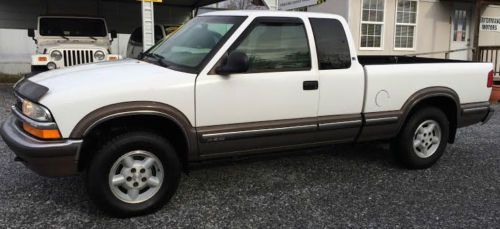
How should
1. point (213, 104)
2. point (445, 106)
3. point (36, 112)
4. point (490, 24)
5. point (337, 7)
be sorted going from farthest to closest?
point (490, 24) → point (337, 7) → point (445, 106) → point (213, 104) → point (36, 112)

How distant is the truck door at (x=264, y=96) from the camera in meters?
3.91

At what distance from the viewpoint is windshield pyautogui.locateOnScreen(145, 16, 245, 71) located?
13.2ft

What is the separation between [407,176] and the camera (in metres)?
5.00

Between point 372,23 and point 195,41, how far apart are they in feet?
34.2

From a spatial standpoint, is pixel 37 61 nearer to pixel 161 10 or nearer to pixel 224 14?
pixel 224 14

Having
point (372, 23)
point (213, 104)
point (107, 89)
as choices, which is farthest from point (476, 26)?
point (107, 89)

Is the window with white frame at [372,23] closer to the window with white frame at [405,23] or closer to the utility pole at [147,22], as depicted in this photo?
the window with white frame at [405,23]

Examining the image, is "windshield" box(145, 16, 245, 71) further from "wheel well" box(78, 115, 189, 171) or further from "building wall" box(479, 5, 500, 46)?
"building wall" box(479, 5, 500, 46)

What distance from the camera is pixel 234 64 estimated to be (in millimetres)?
3793

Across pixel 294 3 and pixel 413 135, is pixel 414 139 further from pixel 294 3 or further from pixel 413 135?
pixel 294 3

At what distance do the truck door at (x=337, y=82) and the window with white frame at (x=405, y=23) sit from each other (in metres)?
10.3

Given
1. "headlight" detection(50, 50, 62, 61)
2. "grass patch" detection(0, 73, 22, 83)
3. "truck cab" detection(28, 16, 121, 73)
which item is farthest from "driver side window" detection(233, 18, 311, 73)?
"grass patch" detection(0, 73, 22, 83)

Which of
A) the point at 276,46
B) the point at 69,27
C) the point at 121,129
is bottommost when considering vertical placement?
the point at 121,129

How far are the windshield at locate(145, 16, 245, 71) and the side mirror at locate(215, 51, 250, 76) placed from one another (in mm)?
191
